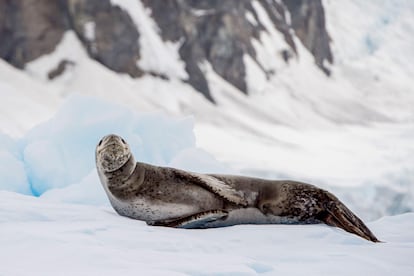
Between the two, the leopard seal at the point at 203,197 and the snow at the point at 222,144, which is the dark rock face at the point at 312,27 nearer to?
the snow at the point at 222,144

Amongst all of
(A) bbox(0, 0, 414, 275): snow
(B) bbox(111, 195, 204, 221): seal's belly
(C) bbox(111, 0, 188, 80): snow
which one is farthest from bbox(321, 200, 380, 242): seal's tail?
(C) bbox(111, 0, 188, 80): snow

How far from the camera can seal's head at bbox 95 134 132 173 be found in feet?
11.7

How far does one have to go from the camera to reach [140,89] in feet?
77.7

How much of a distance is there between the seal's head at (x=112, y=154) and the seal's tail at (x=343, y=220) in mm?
1318

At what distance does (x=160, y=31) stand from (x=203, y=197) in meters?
23.3

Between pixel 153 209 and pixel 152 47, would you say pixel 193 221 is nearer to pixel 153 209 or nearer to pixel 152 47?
pixel 153 209

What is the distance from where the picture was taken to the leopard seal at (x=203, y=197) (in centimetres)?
360

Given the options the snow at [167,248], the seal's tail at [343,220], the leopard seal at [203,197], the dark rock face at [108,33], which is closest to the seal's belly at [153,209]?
the leopard seal at [203,197]

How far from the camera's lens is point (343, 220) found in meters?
3.60

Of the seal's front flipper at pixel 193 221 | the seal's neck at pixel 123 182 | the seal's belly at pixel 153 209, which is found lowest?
the seal's front flipper at pixel 193 221

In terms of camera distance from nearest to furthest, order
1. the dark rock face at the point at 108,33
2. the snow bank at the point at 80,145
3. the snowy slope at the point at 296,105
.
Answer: the snow bank at the point at 80,145 < the snowy slope at the point at 296,105 < the dark rock face at the point at 108,33

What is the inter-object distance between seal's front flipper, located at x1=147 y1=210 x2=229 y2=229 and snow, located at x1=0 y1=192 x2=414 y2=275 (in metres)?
0.09

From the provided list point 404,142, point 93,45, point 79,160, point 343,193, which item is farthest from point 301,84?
point 79,160

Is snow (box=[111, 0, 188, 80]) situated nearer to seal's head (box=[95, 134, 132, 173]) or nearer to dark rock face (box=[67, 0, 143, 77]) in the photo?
dark rock face (box=[67, 0, 143, 77])
